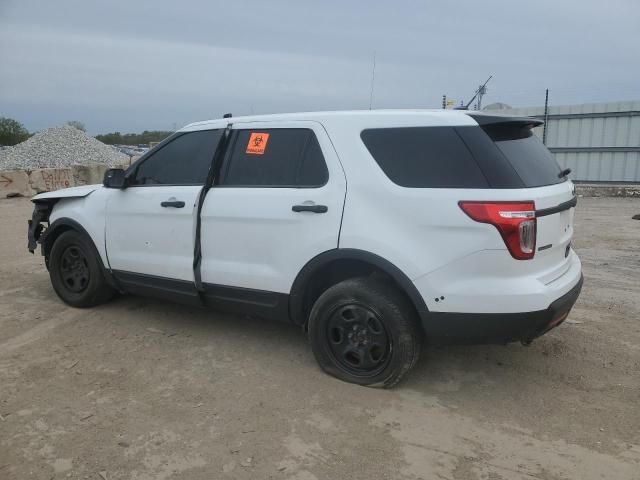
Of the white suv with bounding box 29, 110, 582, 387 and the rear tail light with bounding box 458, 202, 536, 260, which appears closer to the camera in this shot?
the rear tail light with bounding box 458, 202, 536, 260

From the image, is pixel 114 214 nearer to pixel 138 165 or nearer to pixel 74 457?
pixel 138 165

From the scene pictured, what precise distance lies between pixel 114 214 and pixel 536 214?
350 centimetres

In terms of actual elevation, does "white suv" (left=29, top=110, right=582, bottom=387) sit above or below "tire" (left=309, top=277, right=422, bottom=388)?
above

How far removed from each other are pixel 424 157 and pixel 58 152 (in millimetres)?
27806

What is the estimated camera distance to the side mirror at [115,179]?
15.4 ft

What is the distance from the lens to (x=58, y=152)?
27047 mm

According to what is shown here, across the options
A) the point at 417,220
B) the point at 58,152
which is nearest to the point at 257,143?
the point at 417,220

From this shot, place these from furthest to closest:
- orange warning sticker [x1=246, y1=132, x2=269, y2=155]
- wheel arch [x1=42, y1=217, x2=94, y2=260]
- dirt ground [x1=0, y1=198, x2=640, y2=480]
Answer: wheel arch [x1=42, y1=217, x2=94, y2=260] → orange warning sticker [x1=246, y1=132, x2=269, y2=155] → dirt ground [x1=0, y1=198, x2=640, y2=480]

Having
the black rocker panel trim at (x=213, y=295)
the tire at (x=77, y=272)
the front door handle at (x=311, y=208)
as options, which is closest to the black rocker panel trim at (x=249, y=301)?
the black rocker panel trim at (x=213, y=295)

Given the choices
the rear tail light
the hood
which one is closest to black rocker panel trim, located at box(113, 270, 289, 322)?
the hood

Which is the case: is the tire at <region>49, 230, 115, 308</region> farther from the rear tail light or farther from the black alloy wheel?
the rear tail light

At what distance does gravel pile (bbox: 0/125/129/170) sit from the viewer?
82.7 feet

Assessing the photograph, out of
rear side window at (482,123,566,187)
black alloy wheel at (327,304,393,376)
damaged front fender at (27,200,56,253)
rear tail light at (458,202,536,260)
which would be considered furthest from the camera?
damaged front fender at (27,200,56,253)

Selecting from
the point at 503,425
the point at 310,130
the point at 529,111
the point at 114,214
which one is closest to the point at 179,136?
the point at 114,214
